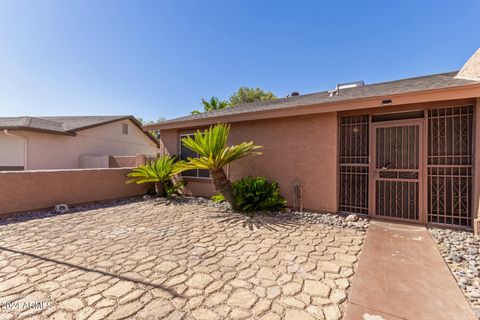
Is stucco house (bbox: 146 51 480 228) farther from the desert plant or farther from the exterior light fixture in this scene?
the desert plant

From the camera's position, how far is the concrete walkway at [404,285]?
1975 mm

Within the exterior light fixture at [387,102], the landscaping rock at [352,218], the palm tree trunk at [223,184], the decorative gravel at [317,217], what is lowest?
the decorative gravel at [317,217]

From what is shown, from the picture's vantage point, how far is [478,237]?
142 inches

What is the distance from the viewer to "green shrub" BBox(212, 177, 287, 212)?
5633 millimetres

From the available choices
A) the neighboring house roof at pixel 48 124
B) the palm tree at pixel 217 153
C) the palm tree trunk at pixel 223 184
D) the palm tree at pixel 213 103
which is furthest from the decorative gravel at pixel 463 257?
the palm tree at pixel 213 103

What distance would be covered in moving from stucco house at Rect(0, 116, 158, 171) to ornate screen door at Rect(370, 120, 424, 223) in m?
12.6

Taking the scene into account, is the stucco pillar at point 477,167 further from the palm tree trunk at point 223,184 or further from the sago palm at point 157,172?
the sago palm at point 157,172

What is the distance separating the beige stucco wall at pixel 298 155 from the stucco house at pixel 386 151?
0.03m

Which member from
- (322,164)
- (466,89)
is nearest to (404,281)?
(322,164)

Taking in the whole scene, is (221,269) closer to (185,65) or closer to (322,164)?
(322,164)

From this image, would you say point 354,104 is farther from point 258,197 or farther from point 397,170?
point 258,197

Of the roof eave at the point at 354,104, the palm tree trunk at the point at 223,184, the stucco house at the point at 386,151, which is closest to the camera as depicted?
the roof eave at the point at 354,104

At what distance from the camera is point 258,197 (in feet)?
18.4

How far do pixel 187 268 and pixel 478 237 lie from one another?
502 centimetres
